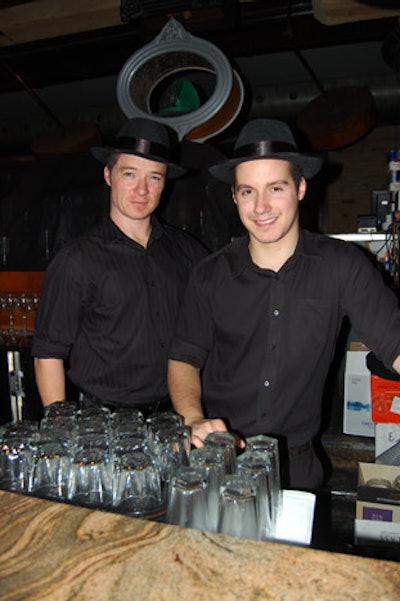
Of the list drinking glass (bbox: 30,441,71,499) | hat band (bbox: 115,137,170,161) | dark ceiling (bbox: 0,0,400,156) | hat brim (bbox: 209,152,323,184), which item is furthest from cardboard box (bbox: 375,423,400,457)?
dark ceiling (bbox: 0,0,400,156)

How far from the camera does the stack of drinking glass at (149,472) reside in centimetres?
106

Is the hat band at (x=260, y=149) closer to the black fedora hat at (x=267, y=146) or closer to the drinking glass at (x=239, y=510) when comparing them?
the black fedora hat at (x=267, y=146)

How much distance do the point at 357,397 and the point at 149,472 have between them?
240 centimetres

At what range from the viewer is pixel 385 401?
3117mm

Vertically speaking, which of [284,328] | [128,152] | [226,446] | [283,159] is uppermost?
[128,152]

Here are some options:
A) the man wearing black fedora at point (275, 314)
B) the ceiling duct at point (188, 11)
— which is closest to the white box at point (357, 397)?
the man wearing black fedora at point (275, 314)

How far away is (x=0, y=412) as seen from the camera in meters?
4.16

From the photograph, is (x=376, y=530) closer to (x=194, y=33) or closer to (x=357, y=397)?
(x=357, y=397)

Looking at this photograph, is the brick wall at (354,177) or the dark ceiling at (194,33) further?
the brick wall at (354,177)

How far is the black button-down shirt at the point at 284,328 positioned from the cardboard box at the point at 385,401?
1.20m

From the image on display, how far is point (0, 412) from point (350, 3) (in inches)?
146

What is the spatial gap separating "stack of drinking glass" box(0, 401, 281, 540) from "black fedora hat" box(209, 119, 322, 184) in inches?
38.2

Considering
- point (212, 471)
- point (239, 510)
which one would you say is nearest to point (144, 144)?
point (212, 471)

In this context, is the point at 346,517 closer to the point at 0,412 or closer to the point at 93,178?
the point at 0,412
